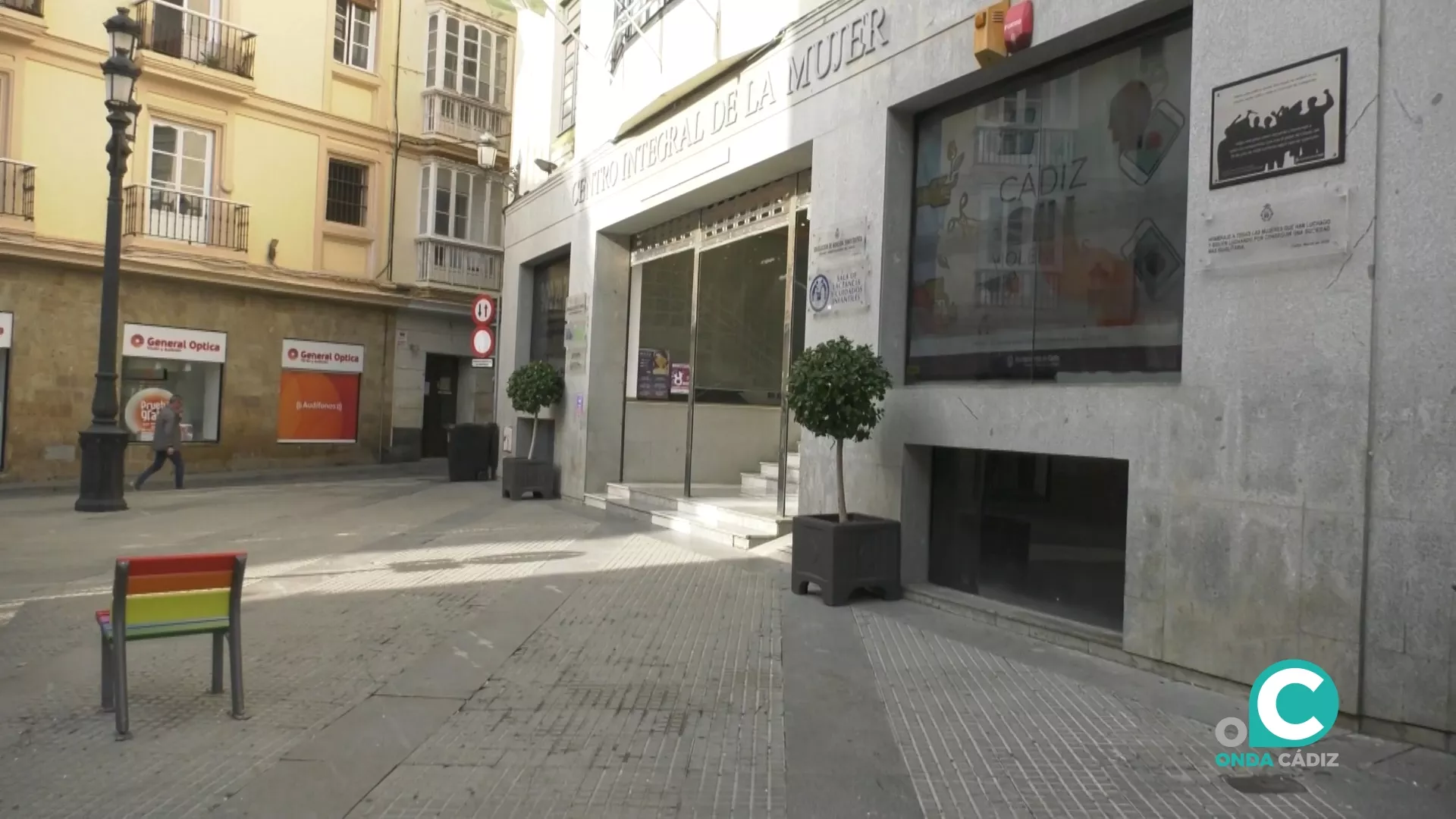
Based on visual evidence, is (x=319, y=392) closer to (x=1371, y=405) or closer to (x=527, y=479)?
(x=527, y=479)

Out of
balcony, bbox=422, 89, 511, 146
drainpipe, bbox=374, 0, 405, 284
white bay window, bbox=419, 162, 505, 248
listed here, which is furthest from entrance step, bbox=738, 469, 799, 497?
balcony, bbox=422, 89, 511, 146

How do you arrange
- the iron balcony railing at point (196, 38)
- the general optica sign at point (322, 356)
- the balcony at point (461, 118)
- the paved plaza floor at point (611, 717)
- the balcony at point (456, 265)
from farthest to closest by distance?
the balcony at point (461, 118) → the balcony at point (456, 265) → the general optica sign at point (322, 356) → the iron balcony railing at point (196, 38) → the paved plaza floor at point (611, 717)

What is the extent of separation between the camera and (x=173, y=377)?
19781 mm

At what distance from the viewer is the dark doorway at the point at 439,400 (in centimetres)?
2503

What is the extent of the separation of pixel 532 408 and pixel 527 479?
1.13m

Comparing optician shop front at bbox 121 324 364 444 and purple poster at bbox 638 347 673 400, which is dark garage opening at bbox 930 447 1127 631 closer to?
purple poster at bbox 638 347 673 400

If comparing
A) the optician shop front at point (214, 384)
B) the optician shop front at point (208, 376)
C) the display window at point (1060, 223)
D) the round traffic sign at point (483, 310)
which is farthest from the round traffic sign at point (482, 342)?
the display window at point (1060, 223)

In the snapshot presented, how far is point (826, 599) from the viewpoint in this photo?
739 cm

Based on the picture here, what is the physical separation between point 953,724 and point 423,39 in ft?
76.2

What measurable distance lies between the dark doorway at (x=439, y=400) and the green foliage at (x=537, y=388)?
10.1m

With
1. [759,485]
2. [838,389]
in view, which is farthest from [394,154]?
[838,389]

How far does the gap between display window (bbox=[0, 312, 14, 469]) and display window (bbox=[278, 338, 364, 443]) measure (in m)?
4.96

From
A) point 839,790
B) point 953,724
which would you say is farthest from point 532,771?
point 953,724

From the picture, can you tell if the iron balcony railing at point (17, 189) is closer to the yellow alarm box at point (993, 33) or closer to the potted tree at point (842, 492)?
the potted tree at point (842, 492)
